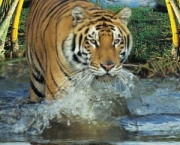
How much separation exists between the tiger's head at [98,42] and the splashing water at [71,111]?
4.9 inches

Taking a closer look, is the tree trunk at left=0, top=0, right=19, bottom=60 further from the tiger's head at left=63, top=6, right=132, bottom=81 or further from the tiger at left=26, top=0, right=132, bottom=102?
the tiger's head at left=63, top=6, right=132, bottom=81

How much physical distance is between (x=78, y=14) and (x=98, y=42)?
26 cm

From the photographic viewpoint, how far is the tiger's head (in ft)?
18.5

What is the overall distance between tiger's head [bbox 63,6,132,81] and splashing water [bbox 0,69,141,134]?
4.9 inches

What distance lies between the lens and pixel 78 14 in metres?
5.89

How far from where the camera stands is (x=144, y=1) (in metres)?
9.59

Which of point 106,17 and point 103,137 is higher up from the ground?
point 106,17

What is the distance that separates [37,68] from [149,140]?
1503mm

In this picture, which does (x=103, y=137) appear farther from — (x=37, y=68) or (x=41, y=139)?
(x=37, y=68)

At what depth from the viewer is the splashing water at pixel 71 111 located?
575cm

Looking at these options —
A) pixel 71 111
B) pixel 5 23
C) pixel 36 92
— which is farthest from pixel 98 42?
pixel 5 23

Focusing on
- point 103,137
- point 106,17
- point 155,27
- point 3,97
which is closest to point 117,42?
point 106,17

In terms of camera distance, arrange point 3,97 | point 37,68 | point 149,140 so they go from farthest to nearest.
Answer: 1. point 3,97
2. point 37,68
3. point 149,140

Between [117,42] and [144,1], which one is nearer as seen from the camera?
[117,42]
